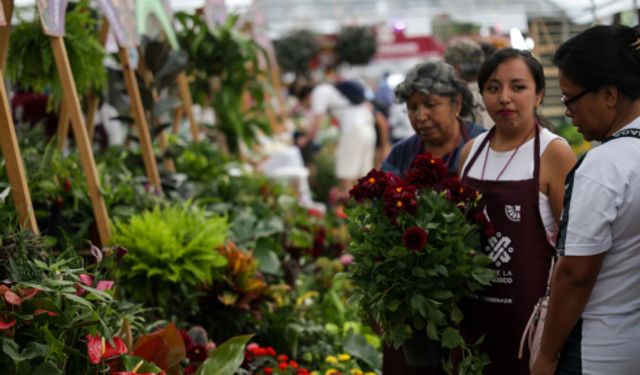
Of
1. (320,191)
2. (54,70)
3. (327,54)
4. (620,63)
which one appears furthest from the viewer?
(327,54)

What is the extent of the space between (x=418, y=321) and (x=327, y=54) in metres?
13.6

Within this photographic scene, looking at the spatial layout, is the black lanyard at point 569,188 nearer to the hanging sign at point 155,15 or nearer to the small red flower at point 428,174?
the small red flower at point 428,174

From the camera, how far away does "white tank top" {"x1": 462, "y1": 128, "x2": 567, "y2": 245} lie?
2.96m

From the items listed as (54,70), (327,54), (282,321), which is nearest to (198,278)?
(282,321)

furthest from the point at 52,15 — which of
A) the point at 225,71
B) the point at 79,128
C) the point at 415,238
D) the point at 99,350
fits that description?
the point at 225,71

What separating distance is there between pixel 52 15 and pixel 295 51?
38.5ft

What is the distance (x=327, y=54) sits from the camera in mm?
16375

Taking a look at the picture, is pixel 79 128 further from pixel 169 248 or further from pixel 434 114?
pixel 434 114

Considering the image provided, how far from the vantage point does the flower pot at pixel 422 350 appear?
3225 millimetres

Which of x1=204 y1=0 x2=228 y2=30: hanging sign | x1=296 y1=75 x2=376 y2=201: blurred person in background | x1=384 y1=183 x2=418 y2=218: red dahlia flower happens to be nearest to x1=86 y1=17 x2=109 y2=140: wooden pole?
x1=204 y1=0 x2=228 y2=30: hanging sign

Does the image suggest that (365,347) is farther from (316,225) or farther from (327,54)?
(327,54)

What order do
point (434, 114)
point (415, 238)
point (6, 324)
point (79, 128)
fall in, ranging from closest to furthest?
1. point (6, 324)
2. point (415, 238)
3. point (434, 114)
4. point (79, 128)

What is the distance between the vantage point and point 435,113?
12.5 ft

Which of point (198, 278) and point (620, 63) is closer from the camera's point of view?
point (620, 63)
